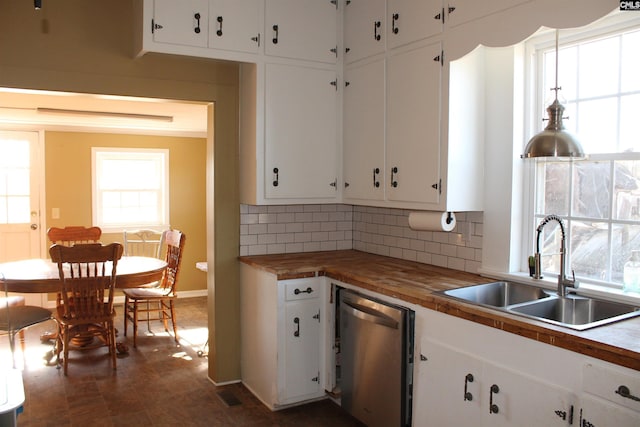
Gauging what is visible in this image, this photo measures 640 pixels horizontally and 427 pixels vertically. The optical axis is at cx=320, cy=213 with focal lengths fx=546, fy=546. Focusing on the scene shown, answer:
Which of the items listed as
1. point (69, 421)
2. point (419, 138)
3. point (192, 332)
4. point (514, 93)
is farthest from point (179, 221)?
point (514, 93)

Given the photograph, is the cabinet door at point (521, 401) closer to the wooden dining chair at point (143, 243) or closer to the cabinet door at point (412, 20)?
the cabinet door at point (412, 20)

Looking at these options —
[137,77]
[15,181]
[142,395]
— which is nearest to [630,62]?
[137,77]

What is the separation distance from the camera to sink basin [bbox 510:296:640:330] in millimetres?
2367

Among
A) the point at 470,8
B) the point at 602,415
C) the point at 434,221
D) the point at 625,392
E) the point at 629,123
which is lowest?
the point at 602,415

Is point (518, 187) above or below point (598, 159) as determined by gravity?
below

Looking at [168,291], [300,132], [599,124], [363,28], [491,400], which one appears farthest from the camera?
[168,291]

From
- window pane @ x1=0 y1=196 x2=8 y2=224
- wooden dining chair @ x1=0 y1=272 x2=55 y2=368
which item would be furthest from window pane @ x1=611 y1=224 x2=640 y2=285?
window pane @ x1=0 y1=196 x2=8 y2=224

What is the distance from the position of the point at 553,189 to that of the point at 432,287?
813 mm

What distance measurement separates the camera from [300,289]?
10.8ft

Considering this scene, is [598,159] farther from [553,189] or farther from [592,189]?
[553,189]

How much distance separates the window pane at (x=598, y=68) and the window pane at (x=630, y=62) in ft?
0.11

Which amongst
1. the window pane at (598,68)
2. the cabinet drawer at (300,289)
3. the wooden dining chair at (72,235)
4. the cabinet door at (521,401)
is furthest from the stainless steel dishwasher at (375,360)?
the wooden dining chair at (72,235)

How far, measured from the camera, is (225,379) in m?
3.76

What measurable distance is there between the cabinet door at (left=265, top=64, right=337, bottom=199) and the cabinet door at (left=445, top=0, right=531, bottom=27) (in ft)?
3.46
